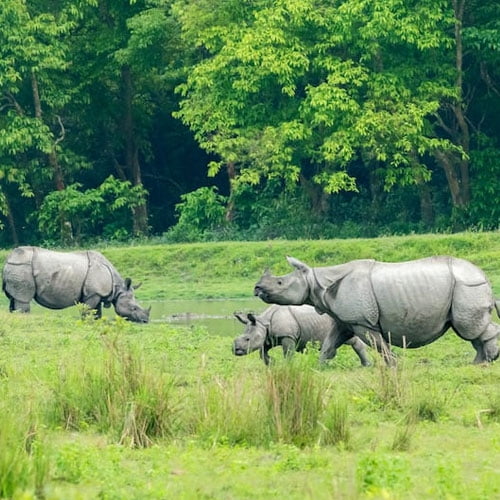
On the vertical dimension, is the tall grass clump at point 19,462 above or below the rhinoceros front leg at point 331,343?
above

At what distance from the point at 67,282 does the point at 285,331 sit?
22.0 feet

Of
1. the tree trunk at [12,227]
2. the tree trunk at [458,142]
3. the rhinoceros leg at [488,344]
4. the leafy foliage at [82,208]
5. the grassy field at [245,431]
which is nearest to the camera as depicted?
the grassy field at [245,431]

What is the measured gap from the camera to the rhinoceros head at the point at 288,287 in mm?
13273

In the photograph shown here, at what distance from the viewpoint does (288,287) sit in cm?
1330

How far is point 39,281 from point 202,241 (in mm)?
13148

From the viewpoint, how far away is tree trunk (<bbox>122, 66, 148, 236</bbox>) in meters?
37.3

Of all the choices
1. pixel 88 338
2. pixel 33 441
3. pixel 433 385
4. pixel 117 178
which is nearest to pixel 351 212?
pixel 117 178

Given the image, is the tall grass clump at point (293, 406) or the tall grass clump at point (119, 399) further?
the tall grass clump at point (119, 399)

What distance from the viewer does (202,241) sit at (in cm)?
3316

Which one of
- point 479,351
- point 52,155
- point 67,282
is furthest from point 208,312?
point 52,155

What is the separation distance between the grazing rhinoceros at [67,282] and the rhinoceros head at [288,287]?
6.93 m

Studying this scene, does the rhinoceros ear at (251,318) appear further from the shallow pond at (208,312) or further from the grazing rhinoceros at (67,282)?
the grazing rhinoceros at (67,282)

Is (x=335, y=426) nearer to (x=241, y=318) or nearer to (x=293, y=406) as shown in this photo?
(x=293, y=406)

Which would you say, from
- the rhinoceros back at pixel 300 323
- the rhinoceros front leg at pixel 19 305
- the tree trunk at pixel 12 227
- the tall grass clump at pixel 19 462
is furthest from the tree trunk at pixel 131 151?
the tall grass clump at pixel 19 462
